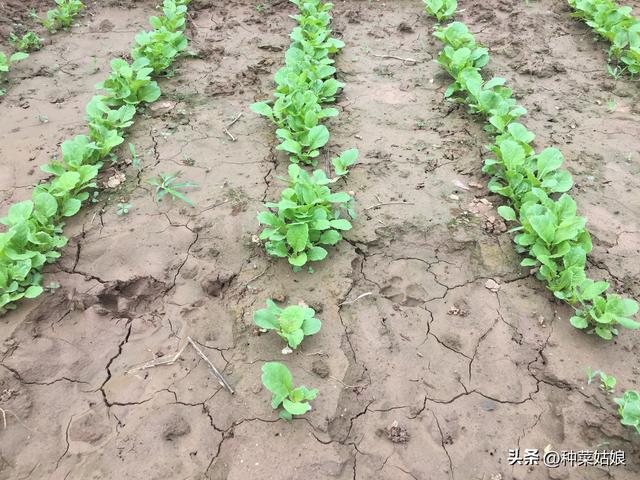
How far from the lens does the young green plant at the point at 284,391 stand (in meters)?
2.46

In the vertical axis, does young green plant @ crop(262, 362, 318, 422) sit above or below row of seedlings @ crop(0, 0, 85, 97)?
below

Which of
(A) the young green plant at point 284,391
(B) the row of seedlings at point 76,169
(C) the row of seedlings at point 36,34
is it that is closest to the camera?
(A) the young green plant at point 284,391

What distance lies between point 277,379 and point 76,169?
93.6 inches

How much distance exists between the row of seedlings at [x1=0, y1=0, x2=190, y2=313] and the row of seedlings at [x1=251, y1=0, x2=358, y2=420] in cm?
123

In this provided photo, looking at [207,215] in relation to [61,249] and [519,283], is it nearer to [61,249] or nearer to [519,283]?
[61,249]

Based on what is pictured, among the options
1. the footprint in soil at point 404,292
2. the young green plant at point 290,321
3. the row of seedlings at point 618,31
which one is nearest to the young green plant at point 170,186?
the young green plant at point 290,321

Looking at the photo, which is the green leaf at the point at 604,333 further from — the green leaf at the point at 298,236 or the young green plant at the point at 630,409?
the green leaf at the point at 298,236

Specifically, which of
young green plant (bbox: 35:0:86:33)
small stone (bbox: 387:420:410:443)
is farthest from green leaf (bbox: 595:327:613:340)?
young green plant (bbox: 35:0:86:33)

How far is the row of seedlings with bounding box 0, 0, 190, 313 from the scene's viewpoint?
9.96 feet

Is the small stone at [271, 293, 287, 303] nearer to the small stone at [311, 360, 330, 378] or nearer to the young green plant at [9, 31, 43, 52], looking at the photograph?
the small stone at [311, 360, 330, 378]

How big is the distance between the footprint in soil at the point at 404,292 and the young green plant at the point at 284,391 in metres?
0.86

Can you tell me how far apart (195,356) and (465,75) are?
3481mm

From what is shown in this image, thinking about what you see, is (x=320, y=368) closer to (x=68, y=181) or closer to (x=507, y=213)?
(x=507, y=213)

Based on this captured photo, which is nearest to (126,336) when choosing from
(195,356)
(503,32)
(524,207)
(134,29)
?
(195,356)
